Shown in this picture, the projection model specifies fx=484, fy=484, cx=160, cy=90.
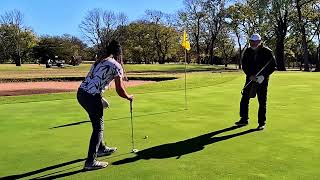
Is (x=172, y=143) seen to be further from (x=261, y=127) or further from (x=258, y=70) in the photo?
(x=258, y=70)

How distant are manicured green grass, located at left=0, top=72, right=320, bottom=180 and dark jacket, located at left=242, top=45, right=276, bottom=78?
4.03 ft

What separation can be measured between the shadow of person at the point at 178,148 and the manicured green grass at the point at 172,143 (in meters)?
0.02

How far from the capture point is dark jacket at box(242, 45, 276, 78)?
11281 mm

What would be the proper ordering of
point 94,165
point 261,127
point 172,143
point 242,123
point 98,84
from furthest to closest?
point 242,123 < point 261,127 < point 172,143 < point 98,84 < point 94,165

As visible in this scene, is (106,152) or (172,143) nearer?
(106,152)

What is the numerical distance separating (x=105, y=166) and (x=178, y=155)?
1.34m

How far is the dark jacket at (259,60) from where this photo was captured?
37.0ft

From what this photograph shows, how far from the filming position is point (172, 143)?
9.15m

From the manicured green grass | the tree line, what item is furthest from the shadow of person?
the tree line

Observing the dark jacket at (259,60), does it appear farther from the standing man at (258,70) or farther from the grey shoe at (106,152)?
the grey shoe at (106,152)

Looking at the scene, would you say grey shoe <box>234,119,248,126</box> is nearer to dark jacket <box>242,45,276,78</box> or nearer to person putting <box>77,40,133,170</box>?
dark jacket <box>242,45,276,78</box>

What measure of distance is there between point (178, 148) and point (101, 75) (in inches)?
87.0

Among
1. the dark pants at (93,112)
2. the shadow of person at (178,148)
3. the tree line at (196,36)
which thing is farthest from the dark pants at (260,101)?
the tree line at (196,36)

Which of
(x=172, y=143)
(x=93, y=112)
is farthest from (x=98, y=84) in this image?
(x=172, y=143)
